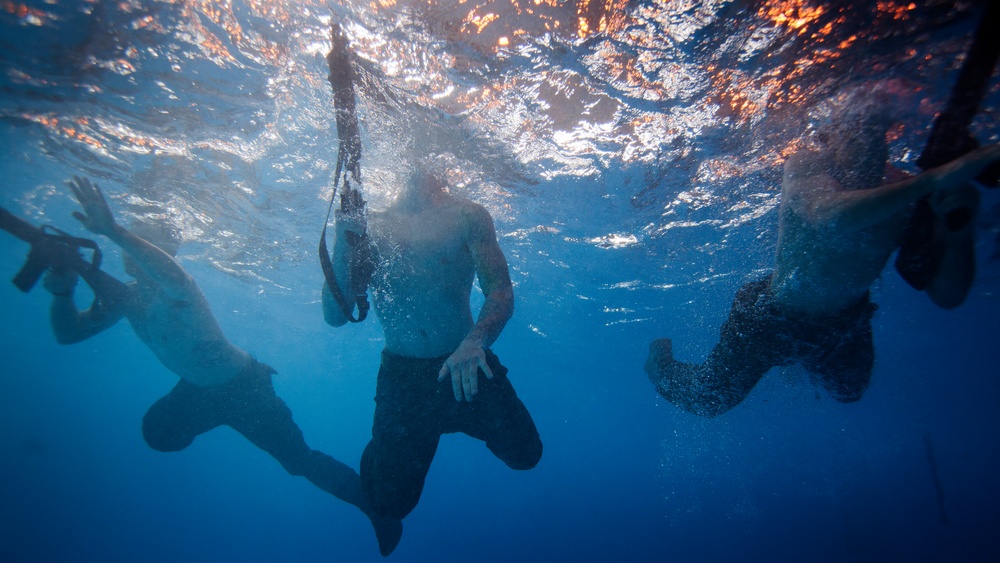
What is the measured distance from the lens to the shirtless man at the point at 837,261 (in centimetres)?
236

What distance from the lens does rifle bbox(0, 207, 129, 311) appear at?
4941mm

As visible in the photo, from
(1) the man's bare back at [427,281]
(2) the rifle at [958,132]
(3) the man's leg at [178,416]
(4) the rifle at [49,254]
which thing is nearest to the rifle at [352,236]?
(1) the man's bare back at [427,281]

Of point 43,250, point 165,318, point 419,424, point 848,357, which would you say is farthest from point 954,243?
point 43,250

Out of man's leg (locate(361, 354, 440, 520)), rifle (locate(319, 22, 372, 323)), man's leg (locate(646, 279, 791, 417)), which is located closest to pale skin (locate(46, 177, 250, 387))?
rifle (locate(319, 22, 372, 323))

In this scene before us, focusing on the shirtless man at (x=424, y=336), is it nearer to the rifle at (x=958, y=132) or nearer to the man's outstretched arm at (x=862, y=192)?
the man's outstretched arm at (x=862, y=192)

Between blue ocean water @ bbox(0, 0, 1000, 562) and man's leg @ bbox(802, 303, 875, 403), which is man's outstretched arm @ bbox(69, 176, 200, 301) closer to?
blue ocean water @ bbox(0, 0, 1000, 562)

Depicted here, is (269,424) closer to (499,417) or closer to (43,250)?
(43,250)

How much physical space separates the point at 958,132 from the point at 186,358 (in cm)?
997

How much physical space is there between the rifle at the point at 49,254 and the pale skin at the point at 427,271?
3.99 meters

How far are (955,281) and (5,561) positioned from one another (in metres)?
44.0

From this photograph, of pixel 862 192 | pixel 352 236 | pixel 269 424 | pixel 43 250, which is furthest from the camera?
pixel 269 424

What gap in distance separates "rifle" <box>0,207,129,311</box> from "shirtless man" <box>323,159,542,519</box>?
4181 millimetres

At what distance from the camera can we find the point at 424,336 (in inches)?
155

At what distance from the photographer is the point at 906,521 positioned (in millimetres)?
35719
